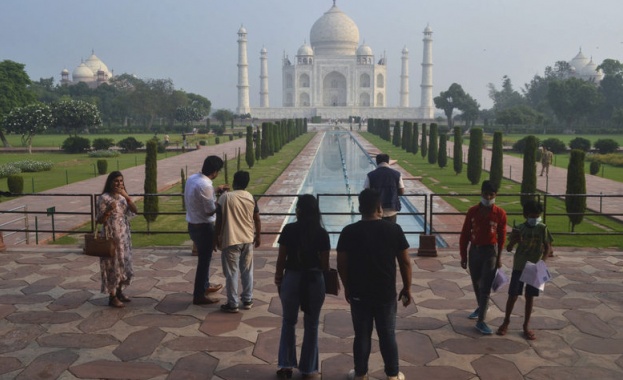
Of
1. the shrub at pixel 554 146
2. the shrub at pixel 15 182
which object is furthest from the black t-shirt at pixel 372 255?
the shrub at pixel 554 146

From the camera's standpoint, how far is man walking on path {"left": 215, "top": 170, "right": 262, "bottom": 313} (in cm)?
407

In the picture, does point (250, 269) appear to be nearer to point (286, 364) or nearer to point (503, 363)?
point (286, 364)

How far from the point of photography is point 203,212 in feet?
14.2

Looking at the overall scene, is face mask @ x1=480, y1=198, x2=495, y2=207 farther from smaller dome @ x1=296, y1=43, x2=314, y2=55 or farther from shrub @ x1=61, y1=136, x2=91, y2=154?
smaller dome @ x1=296, y1=43, x2=314, y2=55

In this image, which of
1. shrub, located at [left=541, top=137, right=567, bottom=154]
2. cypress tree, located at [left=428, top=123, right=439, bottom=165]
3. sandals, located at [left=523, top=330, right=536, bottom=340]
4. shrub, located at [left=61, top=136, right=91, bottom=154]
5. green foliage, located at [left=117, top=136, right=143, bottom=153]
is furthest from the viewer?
green foliage, located at [left=117, top=136, right=143, bottom=153]

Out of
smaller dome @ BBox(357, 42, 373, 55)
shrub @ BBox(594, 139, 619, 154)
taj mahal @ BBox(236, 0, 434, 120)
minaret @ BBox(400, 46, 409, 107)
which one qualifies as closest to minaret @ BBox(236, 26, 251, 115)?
taj mahal @ BBox(236, 0, 434, 120)

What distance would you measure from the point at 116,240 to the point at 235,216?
2.89 ft

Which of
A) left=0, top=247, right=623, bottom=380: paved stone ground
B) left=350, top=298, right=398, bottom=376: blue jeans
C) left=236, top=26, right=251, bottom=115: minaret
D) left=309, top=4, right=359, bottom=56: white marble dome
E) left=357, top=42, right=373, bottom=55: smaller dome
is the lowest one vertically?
left=0, top=247, right=623, bottom=380: paved stone ground

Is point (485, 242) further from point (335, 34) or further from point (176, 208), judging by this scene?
point (335, 34)

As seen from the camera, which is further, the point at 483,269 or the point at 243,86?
the point at 243,86

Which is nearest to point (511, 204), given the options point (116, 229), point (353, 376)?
point (116, 229)

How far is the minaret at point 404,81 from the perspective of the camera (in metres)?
68.2

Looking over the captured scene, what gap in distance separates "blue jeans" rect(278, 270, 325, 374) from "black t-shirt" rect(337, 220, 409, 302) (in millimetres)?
245

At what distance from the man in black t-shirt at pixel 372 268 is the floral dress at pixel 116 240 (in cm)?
196
